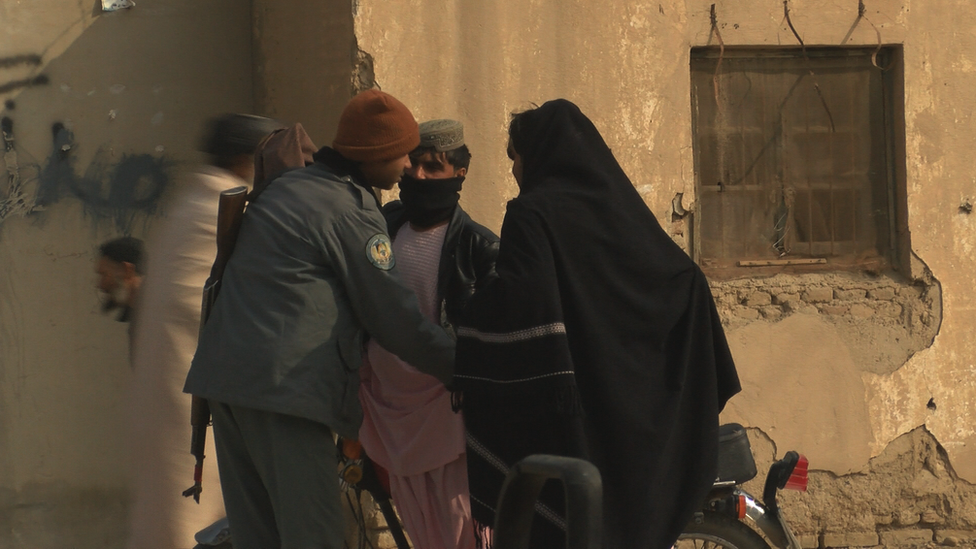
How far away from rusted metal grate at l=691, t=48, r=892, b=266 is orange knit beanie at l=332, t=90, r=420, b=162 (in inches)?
96.7

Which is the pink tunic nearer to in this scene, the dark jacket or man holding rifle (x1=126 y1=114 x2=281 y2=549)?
the dark jacket

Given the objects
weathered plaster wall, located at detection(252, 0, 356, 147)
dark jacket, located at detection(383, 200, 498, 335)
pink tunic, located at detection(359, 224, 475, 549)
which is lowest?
pink tunic, located at detection(359, 224, 475, 549)

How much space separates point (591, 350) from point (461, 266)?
20.6 inches

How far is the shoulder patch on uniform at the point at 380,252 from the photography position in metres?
2.83

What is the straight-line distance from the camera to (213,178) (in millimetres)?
3732

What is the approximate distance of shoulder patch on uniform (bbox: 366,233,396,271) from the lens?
283 centimetres

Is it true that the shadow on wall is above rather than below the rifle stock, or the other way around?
above

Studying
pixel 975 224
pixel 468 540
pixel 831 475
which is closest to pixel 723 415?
pixel 831 475

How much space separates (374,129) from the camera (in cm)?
292

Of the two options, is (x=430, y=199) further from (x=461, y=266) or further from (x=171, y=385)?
(x=171, y=385)

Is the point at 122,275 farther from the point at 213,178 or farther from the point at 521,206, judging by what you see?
the point at 521,206

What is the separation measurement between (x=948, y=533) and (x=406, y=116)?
358cm

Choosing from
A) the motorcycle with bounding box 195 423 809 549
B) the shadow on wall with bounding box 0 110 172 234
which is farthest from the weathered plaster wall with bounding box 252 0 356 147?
the motorcycle with bounding box 195 423 809 549

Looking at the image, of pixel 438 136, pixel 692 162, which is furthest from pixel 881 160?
pixel 438 136
